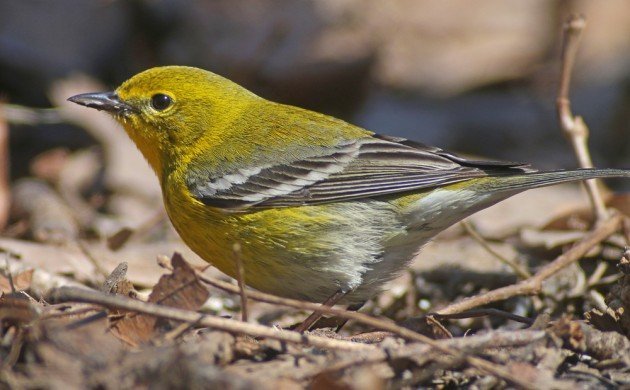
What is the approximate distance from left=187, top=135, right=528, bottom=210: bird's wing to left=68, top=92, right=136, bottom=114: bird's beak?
2.71 ft

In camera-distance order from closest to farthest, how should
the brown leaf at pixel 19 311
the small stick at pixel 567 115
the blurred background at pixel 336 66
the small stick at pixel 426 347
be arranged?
the small stick at pixel 426 347, the brown leaf at pixel 19 311, the small stick at pixel 567 115, the blurred background at pixel 336 66

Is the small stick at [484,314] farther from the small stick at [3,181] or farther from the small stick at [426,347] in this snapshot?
the small stick at [3,181]

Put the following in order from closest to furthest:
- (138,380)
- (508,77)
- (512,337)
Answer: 1. (138,380)
2. (512,337)
3. (508,77)

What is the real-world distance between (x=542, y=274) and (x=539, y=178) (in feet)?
2.41

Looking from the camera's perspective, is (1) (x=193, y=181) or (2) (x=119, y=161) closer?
(1) (x=193, y=181)

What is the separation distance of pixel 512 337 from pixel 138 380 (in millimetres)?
1625

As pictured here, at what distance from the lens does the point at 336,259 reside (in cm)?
539

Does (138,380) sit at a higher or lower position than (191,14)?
lower

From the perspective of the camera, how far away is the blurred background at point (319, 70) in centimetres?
992

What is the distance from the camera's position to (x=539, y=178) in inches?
212

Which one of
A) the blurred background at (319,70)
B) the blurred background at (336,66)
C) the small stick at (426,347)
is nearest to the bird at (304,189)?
the small stick at (426,347)

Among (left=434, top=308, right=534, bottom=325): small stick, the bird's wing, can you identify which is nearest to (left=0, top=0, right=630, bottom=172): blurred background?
the bird's wing

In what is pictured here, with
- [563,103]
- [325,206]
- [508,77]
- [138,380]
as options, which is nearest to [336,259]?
[325,206]

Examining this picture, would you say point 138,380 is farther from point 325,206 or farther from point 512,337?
point 325,206
